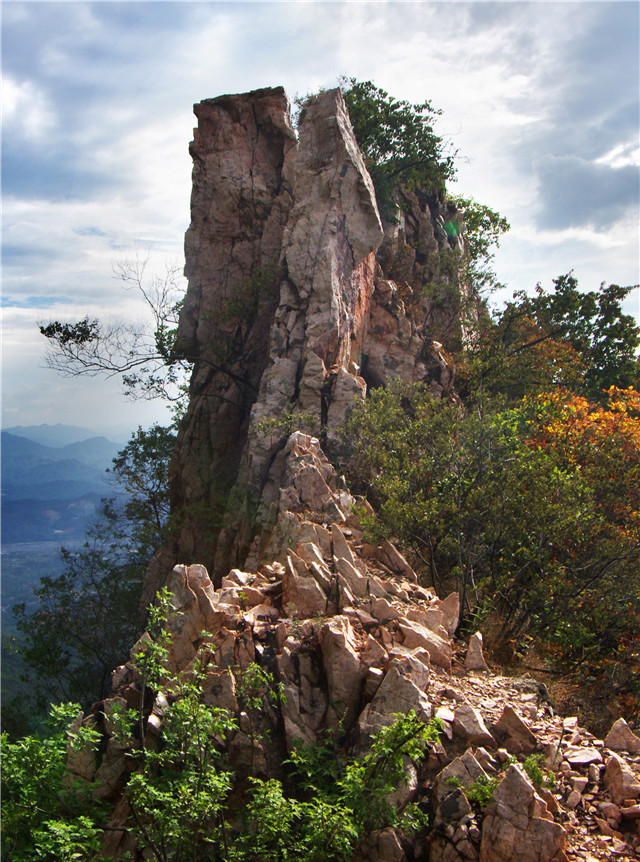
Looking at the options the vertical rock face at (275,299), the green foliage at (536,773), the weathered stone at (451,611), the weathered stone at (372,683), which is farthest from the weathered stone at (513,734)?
the vertical rock face at (275,299)

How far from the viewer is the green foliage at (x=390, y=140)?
2966 centimetres

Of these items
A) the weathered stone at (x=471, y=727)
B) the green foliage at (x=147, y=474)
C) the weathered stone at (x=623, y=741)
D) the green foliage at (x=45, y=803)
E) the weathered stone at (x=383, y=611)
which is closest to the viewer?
the green foliage at (x=45, y=803)

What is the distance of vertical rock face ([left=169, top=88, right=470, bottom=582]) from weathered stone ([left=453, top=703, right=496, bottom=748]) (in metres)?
12.5

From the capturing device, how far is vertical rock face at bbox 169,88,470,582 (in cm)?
2194

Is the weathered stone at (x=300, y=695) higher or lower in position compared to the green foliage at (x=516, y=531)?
lower

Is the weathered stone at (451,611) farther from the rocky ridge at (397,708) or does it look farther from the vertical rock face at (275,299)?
the vertical rock face at (275,299)

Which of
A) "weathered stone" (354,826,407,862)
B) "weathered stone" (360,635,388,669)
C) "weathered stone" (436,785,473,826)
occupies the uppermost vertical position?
"weathered stone" (360,635,388,669)

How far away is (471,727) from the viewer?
8047 millimetres

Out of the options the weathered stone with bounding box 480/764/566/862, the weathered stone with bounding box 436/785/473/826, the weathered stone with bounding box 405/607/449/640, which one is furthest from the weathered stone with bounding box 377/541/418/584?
the weathered stone with bounding box 480/764/566/862

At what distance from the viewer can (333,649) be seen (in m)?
9.16

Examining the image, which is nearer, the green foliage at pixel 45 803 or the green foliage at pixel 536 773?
the green foliage at pixel 45 803

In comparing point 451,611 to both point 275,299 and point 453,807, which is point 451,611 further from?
point 275,299

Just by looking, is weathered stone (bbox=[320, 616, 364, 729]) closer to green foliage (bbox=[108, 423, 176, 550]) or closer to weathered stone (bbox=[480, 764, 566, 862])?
weathered stone (bbox=[480, 764, 566, 862])

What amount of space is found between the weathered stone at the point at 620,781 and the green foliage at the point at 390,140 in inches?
1068
